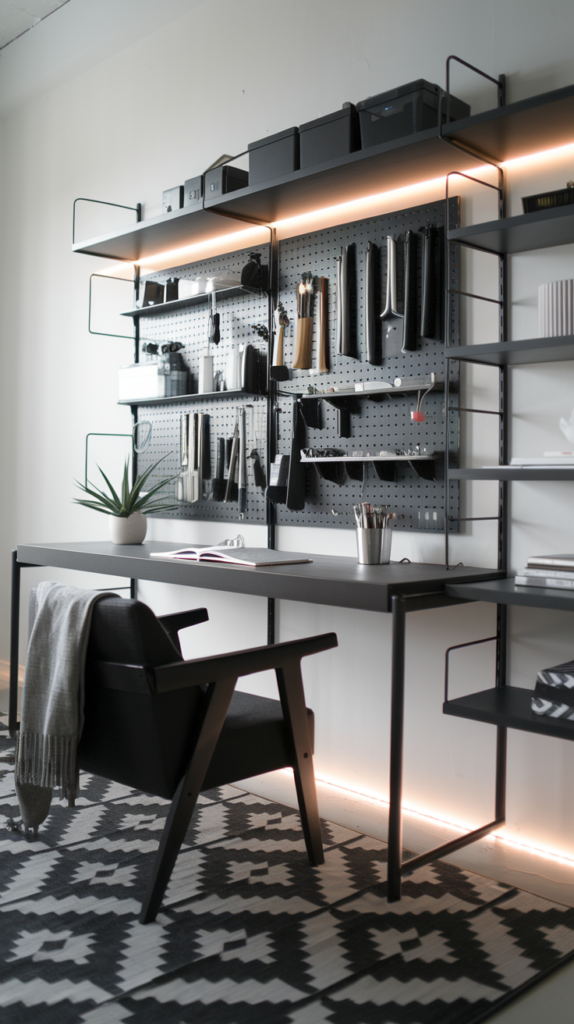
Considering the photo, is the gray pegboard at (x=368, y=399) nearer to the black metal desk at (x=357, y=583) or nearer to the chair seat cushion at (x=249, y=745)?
the black metal desk at (x=357, y=583)

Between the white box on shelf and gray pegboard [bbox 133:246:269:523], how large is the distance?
0.37 ft

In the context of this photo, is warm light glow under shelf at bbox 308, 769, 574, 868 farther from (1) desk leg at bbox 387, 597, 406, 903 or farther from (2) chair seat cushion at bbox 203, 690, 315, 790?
(2) chair seat cushion at bbox 203, 690, 315, 790

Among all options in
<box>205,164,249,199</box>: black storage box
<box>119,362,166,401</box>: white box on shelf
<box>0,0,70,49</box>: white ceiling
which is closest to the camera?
<box>205,164,249,199</box>: black storage box

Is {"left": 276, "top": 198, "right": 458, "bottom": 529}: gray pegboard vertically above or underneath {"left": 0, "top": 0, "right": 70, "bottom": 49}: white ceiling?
underneath

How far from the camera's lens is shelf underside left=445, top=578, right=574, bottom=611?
6.53ft

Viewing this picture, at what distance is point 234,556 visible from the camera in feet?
9.09

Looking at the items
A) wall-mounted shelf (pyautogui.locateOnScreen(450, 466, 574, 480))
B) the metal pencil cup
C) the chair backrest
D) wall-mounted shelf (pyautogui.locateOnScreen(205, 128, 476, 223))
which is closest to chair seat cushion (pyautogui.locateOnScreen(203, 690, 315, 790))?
the chair backrest

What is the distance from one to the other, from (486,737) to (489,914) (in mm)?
618

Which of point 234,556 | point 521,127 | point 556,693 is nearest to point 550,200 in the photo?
point 521,127

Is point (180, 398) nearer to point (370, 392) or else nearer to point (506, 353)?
point (370, 392)

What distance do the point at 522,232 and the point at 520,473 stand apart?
25.9 inches

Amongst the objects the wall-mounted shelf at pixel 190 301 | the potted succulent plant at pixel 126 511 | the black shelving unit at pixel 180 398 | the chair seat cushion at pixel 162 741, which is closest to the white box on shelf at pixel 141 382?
the black shelving unit at pixel 180 398

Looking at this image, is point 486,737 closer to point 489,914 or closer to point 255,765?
point 489,914

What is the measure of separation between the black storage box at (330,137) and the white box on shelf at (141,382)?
1187 millimetres
